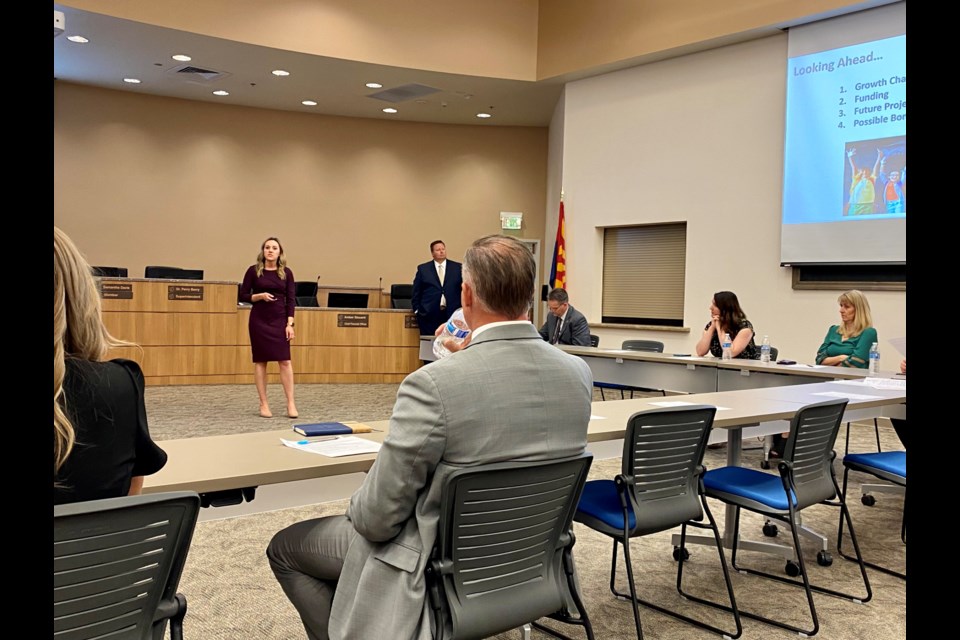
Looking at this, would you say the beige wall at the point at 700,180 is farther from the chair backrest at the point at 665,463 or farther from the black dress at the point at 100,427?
the black dress at the point at 100,427

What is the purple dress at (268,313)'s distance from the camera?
695cm

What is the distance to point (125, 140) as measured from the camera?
38.4ft

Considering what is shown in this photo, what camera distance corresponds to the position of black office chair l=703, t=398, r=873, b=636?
10.0ft

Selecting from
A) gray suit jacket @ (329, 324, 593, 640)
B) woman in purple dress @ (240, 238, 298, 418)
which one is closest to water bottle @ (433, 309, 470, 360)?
gray suit jacket @ (329, 324, 593, 640)

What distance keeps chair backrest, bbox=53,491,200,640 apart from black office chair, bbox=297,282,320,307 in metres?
9.49

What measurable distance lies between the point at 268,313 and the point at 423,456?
18.1ft

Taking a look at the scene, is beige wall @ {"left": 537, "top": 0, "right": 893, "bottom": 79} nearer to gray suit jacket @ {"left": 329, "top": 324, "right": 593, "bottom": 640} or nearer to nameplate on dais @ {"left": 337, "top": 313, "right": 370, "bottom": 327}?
nameplate on dais @ {"left": 337, "top": 313, "right": 370, "bottom": 327}

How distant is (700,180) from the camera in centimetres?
924

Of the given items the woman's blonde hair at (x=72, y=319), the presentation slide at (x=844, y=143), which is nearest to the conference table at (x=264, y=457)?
the woman's blonde hair at (x=72, y=319)

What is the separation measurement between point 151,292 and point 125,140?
373 cm

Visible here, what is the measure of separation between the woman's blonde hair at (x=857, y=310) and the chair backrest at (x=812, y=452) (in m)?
2.95

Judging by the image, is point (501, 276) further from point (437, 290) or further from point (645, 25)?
point (645, 25)

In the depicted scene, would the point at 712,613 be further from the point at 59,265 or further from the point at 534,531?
the point at 59,265

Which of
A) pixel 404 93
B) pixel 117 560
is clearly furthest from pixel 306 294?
pixel 117 560
